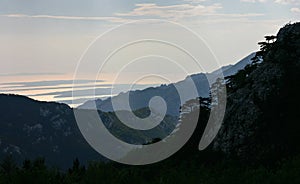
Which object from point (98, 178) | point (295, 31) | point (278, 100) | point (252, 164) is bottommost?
point (252, 164)

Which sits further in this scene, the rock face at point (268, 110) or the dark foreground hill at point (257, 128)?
the rock face at point (268, 110)

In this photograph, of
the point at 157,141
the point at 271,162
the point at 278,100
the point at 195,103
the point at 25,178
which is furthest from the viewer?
the point at 157,141

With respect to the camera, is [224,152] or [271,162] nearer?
[271,162]

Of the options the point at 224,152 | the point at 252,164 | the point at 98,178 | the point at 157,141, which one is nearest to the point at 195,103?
the point at 157,141

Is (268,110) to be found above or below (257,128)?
above

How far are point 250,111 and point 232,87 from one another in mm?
15297

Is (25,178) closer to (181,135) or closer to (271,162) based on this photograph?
(271,162)

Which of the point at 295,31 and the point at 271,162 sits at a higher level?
the point at 295,31

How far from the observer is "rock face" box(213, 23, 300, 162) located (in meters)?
55.5

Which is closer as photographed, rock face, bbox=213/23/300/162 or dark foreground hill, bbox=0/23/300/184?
dark foreground hill, bbox=0/23/300/184

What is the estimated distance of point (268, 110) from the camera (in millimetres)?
59875

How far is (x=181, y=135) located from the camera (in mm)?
74250

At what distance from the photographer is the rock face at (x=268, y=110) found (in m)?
55.5

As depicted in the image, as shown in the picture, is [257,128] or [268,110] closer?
[257,128]
